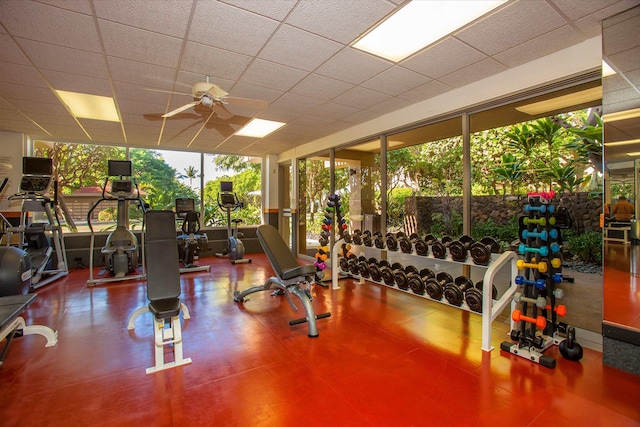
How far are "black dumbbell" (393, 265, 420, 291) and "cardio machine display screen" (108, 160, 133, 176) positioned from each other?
15.8 feet

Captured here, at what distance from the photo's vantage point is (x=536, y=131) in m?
3.21

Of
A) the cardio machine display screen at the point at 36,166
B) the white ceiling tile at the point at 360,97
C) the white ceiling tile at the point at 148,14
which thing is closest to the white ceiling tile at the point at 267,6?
the white ceiling tile at the point at 148,14

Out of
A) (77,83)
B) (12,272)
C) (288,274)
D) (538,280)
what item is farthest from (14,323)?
(538,280)

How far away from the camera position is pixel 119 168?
535 cm

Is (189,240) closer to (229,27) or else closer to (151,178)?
(151,178)

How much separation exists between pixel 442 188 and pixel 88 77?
14.5ft

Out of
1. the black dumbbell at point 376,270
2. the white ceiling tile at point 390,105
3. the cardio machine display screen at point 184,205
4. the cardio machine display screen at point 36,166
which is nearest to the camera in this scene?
the black dumbbell at point 376,270

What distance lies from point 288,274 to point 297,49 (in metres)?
2.26

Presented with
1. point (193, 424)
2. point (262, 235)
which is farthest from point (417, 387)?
point (262, 235)

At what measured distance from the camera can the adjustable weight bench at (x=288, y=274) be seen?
10.4 ft

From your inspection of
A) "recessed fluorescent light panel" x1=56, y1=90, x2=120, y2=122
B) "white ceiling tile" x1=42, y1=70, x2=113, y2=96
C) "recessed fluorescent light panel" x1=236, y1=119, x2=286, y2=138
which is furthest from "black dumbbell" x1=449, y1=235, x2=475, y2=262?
"recessed fluorescent light panel" x1=56, y1=90, x2=120, y2=122

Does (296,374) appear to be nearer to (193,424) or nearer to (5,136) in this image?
(193,424)

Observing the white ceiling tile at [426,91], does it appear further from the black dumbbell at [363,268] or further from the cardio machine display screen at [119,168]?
the cardio machine display screen at [119,168]

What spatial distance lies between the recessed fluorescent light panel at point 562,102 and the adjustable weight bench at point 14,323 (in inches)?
197
